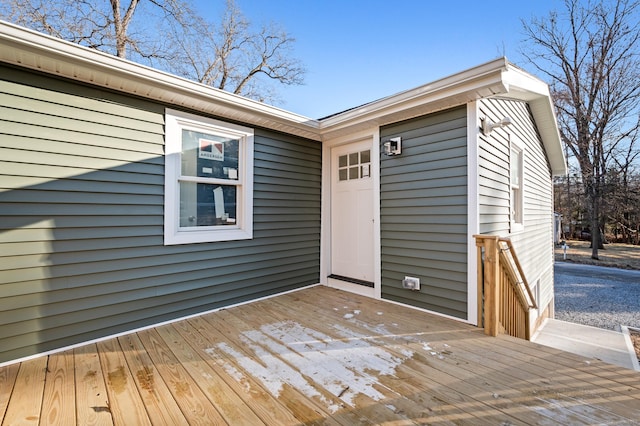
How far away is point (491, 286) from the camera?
2793 mm

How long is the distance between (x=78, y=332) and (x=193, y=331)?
936 millimetres

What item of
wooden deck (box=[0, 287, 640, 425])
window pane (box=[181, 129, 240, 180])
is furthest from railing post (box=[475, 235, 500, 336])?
window pane (box=[181, 129, 240, 180])

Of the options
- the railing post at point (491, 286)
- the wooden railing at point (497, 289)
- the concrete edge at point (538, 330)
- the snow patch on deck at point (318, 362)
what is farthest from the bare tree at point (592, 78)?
the snow patch on deck at point (318, 362)

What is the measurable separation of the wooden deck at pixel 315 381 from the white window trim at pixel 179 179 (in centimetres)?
100

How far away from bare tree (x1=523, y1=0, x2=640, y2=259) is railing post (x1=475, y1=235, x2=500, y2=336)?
1422 centimetres

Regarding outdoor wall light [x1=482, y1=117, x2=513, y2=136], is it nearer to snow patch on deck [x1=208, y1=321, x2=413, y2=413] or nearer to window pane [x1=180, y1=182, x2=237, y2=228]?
snow patch on deck [x1=208, y1=321, x2=413, y2=413]

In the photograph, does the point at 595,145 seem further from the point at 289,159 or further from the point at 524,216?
the point at 289,159

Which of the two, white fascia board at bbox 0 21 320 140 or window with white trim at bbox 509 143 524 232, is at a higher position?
white fascia board at bbox 0 21 320 140

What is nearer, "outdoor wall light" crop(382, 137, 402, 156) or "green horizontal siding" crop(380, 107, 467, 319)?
"green horizontal siding" crop(380, 107, 467, 319)

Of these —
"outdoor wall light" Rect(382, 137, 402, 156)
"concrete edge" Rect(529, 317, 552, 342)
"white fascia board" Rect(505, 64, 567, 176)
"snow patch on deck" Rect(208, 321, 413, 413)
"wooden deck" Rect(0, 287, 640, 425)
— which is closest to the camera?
"wooden deck" Rect(0, 287, 640, 425)

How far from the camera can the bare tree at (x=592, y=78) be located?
12.4m

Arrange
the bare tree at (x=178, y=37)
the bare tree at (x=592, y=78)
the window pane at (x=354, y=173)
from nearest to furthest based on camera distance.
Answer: the window pane at (x=354, y=173), the bare tree at (x=178, y=37), the bare tree at (x=592, y=78)

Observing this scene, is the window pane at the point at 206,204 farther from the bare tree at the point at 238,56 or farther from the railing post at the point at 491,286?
the bare tree at the point at 238,56

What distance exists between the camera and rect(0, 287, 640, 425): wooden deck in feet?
5.46
